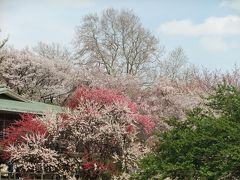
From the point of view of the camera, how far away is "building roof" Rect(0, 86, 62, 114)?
28341 millimetres

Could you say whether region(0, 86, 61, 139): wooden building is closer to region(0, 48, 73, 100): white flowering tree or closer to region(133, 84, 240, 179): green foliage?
region(0, 48, 73, 100): white flowering tree

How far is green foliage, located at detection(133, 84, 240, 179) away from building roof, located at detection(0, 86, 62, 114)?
14014mm

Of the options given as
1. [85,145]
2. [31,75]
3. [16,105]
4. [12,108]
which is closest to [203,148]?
[85,145]

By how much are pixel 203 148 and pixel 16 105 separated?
17.8m

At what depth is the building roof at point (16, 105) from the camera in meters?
28.3

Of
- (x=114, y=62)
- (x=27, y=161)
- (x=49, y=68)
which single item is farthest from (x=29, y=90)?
(x=27, y=161)

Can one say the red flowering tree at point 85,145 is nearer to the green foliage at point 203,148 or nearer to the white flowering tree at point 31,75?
the green foliage at point 203,148

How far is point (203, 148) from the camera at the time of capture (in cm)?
1371

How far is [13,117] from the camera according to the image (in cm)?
2969

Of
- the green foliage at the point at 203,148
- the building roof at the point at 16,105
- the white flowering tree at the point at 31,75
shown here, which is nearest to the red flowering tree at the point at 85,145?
the building roof at the point at 16,105

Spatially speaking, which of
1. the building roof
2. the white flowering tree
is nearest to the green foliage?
the building roof

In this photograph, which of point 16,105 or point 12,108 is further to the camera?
point 16,105

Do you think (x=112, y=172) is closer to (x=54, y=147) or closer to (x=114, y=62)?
(x=54, y=147)

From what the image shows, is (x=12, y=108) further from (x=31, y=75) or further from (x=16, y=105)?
(x=31, y=75)
